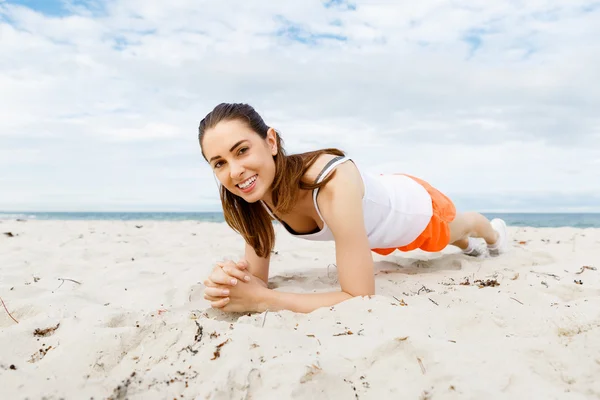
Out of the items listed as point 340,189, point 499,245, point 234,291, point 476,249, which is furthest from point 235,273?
point 499,245

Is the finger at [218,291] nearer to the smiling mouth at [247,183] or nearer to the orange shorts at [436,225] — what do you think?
the smiling mouth at [247,183]

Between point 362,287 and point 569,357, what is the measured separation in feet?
3.82

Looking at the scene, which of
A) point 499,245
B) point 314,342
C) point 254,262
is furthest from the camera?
point 499,245

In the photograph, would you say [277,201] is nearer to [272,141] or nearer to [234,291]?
[272,141]

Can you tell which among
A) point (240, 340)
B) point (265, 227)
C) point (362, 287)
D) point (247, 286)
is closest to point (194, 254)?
point (265, 227)

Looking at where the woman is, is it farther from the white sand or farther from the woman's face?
the white sand

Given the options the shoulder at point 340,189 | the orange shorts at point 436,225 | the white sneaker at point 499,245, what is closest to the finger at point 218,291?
the shoulder at point 340,189

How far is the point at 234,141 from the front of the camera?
2631 millimetres

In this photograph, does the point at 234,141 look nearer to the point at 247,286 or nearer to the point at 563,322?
the point at 247,286

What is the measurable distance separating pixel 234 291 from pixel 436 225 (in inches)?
79.3

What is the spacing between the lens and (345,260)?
2.72 meters

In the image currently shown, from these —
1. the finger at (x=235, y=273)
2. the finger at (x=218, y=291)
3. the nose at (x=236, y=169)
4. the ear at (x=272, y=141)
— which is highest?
the ear at (x=272, y=141)

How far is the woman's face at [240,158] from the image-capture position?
8.70 feet

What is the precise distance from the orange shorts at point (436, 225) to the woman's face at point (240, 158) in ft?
5.46
